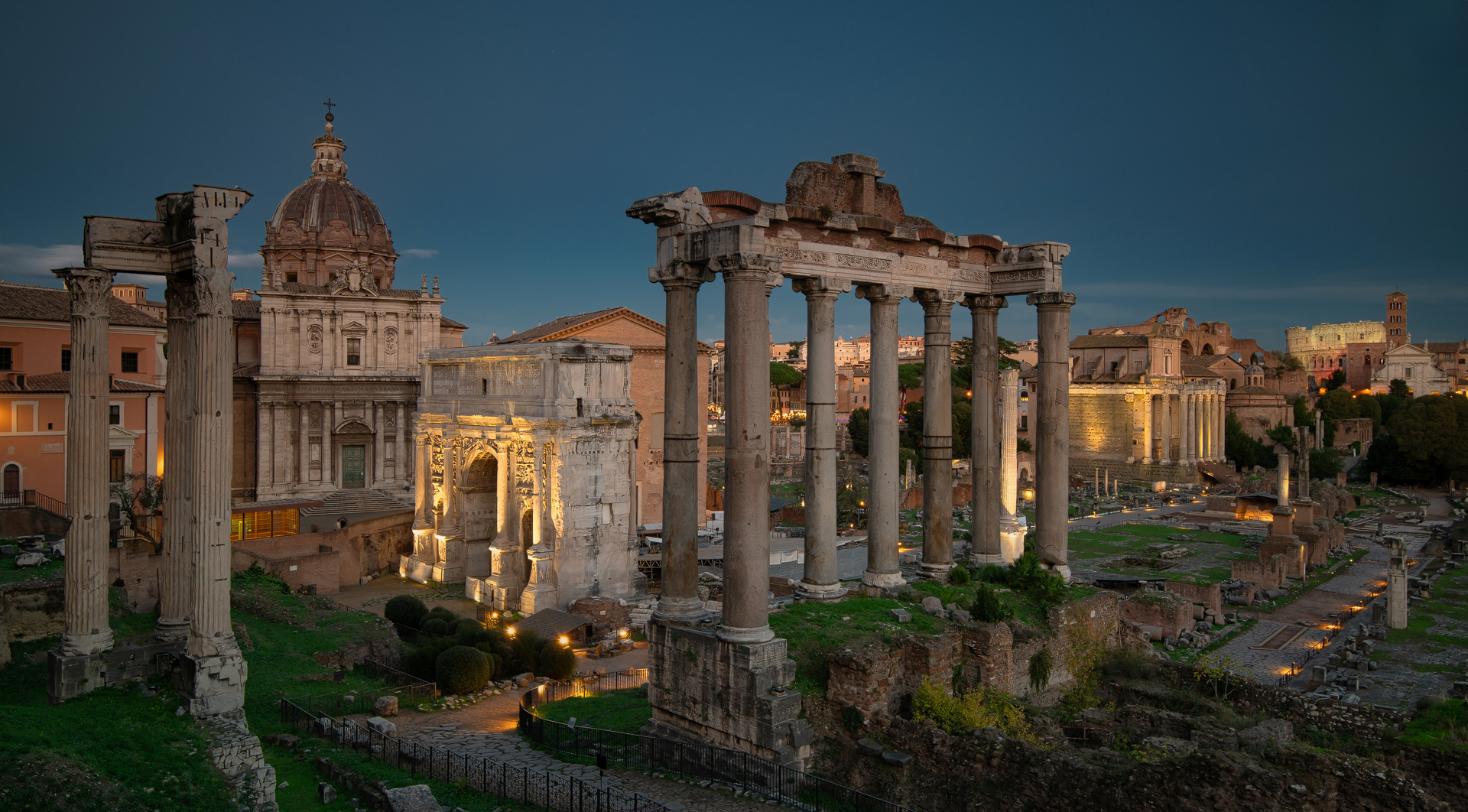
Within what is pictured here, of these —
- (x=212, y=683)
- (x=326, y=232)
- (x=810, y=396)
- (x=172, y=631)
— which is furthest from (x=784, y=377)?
(x=212, y=683)

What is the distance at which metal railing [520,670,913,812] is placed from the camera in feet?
36.8

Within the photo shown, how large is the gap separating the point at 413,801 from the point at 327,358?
110 ft

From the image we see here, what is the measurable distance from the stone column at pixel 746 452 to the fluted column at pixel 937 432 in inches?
177

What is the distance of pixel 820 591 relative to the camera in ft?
48.5

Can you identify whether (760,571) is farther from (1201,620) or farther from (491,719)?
(1201,620)

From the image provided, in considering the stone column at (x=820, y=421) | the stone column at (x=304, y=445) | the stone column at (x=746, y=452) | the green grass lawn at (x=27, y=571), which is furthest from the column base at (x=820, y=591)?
the stone column at (x=304, y=445)

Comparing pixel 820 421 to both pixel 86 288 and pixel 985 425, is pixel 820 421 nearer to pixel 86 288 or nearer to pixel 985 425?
pixel 985 425

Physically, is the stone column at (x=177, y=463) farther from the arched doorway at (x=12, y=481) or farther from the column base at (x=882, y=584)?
the arched doorway at (x=12, y=481)

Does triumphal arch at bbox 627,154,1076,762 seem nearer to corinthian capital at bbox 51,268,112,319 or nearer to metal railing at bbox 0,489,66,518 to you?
corinthian capital at bbox 51,268,112,319

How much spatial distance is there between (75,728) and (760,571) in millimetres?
8230

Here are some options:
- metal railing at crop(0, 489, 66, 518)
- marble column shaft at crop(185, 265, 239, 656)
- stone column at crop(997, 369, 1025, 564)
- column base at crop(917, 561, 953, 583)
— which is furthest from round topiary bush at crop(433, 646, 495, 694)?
metal railing at crop(0, 489, 66, 518)

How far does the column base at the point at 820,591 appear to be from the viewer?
14.8 metres

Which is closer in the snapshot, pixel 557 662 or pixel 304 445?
pixel 557 662

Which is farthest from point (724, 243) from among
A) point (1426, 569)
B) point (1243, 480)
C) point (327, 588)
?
point (1243, 480)
